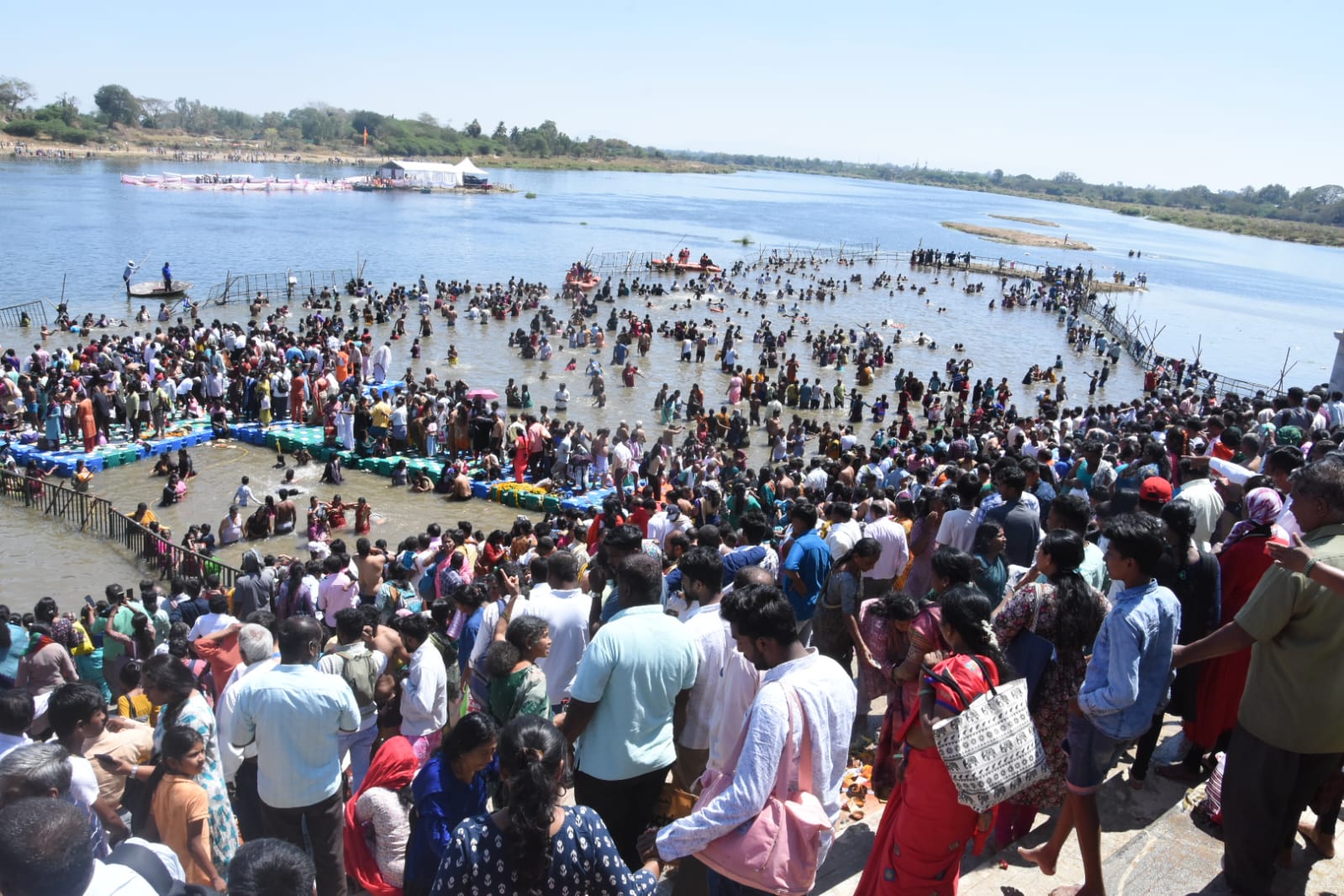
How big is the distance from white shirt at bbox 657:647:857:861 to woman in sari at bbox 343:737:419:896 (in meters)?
1.35

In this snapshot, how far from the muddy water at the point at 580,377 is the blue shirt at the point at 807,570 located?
31.2 feet

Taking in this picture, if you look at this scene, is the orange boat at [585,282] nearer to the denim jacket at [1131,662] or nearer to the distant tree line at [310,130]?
the denim jacket at [1131,662]

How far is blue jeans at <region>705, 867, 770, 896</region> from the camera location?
3.28m

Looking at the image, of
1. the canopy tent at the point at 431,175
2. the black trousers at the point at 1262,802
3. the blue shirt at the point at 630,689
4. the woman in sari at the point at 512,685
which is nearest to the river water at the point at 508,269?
the canopy tent at the point at 431,175

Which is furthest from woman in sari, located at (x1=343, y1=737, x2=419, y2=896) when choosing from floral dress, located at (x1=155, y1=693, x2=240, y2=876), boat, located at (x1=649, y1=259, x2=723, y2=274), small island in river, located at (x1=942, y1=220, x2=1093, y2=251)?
small island in river, located at (x1=942, y1=220, x2=1093, y2=251)

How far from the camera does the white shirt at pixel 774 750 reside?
3016 millimetres

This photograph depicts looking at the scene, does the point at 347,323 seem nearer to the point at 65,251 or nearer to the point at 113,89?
the point at 65,251

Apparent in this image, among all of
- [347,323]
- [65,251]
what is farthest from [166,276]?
[65,251]

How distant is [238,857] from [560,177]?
168465 millimetres

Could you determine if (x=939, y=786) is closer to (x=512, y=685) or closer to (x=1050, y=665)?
(x=1050, y=665)

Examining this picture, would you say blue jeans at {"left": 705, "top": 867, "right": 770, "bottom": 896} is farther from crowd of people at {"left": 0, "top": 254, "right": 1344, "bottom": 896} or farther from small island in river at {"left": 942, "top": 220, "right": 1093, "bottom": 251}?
small island in river at {"left": 942, "top": 220, "right": 1093, "bottom": 251}

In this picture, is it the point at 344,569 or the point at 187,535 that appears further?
the point at 187,535

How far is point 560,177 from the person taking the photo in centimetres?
16300

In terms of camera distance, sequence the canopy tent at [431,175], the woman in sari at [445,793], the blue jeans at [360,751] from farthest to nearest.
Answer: the canopy tent at [431,175]
the blue jeans at [360,751]
the woman in sari at [445,793]
